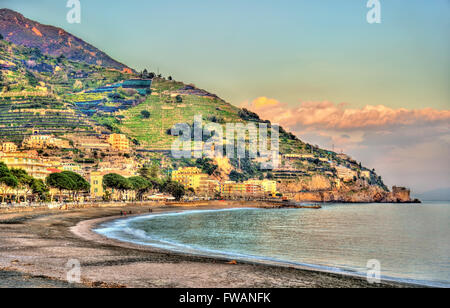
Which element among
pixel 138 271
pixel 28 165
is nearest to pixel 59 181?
pixel 28 165

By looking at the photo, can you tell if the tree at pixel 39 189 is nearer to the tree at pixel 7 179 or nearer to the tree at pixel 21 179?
the tree at pixel 21 179

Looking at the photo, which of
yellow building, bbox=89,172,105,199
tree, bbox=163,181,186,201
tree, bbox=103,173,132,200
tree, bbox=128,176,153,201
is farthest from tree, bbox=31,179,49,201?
tree, bbox=163,181,186,201

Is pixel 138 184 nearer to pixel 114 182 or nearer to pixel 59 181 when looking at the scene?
pixel 114 182

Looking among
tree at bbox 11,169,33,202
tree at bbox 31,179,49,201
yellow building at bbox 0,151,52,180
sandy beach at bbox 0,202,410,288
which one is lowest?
sandy beach at bbox 0,202,410,288

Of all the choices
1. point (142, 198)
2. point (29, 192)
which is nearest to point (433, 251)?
point (29, 192)

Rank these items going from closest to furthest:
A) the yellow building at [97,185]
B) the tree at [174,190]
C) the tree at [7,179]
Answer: the tree at [7,179] → the yellow building at [97,185] → the tree at [174,190]

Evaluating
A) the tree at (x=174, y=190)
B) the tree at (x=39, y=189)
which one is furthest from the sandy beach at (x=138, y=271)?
the tree at (x=174, y=190)

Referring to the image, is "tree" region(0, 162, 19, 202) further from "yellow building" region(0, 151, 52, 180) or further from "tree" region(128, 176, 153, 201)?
"tree" region(128, 176, 153, 201)

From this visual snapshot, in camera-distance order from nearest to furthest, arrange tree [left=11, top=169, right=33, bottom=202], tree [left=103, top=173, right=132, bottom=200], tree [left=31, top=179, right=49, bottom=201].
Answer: tree [left=11, top=169, right=33, bottom=202]
tree [left=31, top=179, right=49, bottom=201]
tree [left=103, top=173, right=132, bottom=200]

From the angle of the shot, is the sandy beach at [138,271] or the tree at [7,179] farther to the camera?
the tree at [7,179]
